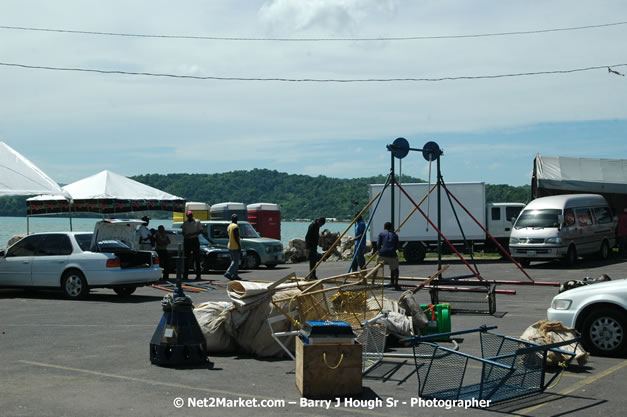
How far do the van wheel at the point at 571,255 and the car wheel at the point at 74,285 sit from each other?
1713 cm

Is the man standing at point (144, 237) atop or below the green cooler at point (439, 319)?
atop

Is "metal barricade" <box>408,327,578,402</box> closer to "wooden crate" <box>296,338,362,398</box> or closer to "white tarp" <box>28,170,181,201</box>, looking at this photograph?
"wooden crate" <box>296,338,362,398</box>

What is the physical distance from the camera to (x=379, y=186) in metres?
30.4

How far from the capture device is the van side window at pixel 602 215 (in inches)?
1145

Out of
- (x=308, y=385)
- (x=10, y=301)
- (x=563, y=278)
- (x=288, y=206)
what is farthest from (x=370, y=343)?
(x=288, y=206)

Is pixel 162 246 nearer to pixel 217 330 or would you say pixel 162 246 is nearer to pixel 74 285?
pixel 74 285

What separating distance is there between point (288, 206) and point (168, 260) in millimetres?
65985

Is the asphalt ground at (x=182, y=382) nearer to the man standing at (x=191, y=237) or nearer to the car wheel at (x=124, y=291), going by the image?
the car wheel at (x=124, y=291)

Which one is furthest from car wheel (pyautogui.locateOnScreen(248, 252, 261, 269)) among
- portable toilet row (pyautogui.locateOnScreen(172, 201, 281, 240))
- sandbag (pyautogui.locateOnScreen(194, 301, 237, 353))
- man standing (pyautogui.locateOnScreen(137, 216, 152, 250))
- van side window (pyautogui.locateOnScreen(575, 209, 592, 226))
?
sandbag (pyautogui.locateOnScreen(194, 301, 237, 353))

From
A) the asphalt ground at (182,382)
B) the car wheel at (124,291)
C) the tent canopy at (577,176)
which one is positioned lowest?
the asphalt ground at (182,382)

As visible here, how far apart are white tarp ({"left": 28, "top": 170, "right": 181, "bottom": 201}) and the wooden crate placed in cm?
1639

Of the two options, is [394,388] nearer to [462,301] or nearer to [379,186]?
[462,301]

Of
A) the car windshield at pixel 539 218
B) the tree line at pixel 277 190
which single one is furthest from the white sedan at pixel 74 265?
the tree line at pixel 277 190

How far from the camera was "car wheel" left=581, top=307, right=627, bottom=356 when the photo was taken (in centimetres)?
953
